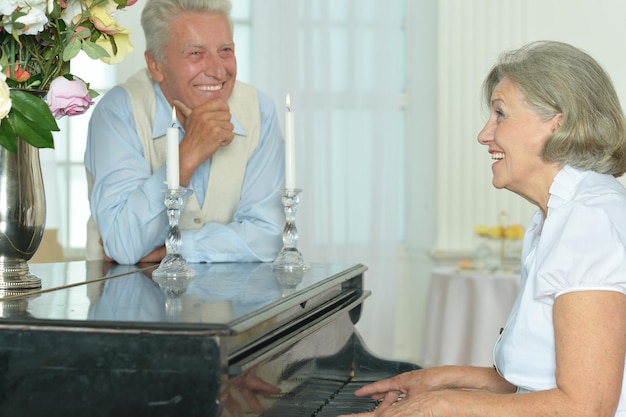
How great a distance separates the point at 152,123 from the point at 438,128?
3.91 metres

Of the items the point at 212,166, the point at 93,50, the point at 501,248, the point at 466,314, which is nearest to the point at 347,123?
the point at 501,248

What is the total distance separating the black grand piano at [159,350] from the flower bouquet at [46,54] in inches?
13.5

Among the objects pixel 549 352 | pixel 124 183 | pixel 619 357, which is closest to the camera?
pixel 619 357

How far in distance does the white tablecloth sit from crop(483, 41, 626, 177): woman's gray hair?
3.43m

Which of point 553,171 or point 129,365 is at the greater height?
point 553,171

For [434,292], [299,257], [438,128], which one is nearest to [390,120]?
[438,128]

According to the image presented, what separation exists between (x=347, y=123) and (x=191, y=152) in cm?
391

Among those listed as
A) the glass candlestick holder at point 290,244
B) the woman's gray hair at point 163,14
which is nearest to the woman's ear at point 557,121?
the glass candlestick holder at point 290,244

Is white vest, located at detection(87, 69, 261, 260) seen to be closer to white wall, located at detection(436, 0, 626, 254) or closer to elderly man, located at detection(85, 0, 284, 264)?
elderly man, located at detection(85, 0, 284, 264)

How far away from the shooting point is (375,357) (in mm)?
2488

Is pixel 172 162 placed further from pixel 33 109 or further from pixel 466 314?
pixel 466 314

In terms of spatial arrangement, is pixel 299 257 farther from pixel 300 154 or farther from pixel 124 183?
pixel 300 154

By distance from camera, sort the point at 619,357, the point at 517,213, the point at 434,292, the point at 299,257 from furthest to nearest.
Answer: the point at 517,213, the point at 434,292, the point at 299,257, the point at 619,357

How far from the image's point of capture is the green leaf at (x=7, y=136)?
6.27ft
